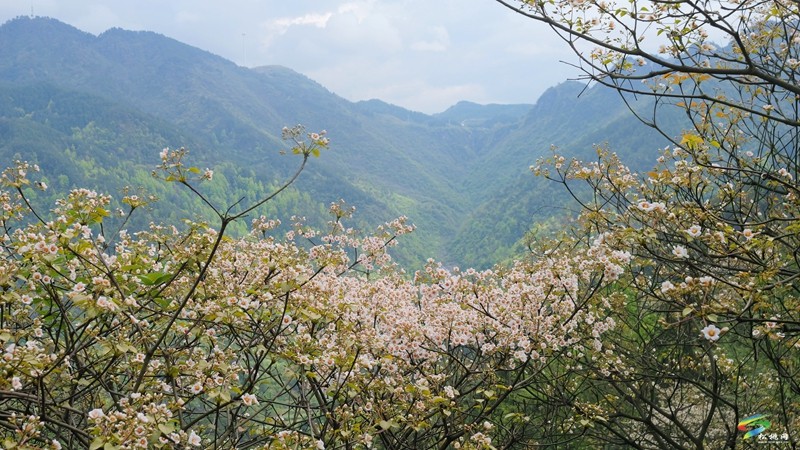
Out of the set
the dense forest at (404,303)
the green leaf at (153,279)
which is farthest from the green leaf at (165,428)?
the green leaf at (153,279)

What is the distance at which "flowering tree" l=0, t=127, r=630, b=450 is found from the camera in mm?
3055

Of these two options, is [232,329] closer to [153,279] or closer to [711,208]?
[153,279]

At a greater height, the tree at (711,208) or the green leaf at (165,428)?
the tree at (711,208)

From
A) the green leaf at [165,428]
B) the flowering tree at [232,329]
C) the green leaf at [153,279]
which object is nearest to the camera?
the green leaf at [165,428]

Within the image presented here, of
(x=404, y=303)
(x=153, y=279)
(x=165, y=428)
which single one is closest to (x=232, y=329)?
(x=153, y=279)

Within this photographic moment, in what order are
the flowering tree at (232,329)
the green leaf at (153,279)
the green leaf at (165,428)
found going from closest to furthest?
the green leaf at (165,428) → the flowering tree at (232,329) → the green leaf at (153,279)

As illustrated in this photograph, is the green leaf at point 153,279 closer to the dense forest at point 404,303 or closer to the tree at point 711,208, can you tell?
the dense forest at point 404,303

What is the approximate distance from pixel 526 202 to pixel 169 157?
112326 millimetres

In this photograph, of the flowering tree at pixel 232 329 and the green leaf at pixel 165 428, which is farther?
the flowering tree at pixel 232 329

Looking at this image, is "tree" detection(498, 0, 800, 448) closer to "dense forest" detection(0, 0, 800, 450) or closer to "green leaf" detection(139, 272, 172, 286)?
"dense forest" detection(0, 0, 800, 450)

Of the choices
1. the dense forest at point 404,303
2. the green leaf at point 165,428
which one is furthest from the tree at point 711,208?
the green leaf at point 165,428

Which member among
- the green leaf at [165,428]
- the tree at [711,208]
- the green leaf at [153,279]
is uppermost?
the tree at [711,208]

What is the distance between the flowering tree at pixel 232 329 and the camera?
3055mm

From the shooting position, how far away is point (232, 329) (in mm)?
4035
